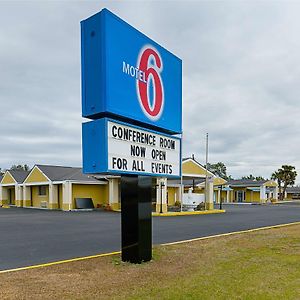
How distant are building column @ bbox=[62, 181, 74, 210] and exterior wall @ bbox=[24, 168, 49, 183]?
3212 mm

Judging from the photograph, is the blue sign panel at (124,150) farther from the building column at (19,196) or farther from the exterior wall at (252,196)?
the exterior wall at (252,196)

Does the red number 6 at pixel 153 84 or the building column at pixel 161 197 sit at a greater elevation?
the red number 6 at pixel 153 84

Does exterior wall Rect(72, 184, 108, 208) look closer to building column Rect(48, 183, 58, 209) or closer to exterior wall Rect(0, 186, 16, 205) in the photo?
building column Rect(48, 183, 58, 209)

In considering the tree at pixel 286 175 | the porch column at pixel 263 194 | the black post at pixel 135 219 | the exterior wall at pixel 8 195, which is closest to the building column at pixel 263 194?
the porch column at pixel 263 194

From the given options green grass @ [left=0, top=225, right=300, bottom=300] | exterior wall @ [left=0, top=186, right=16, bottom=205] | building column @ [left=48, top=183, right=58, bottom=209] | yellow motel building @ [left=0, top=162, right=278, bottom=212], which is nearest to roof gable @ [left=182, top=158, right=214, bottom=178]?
yellow motel building @ [left=0, top=162, right=278, bottom=212]

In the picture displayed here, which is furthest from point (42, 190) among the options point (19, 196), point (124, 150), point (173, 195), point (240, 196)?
point (240, 196)

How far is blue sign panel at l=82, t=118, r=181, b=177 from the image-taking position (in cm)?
672

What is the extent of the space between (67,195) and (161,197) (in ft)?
28.4

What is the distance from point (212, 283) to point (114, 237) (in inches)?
270

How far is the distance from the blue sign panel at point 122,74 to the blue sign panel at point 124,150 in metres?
0.24

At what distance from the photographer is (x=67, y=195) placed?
30906 millimetres

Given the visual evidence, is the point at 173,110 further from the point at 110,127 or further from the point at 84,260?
the point at 84,260

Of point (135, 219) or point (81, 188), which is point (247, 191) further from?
point (135, 219)

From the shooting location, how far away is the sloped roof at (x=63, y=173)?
3247 centimetres
